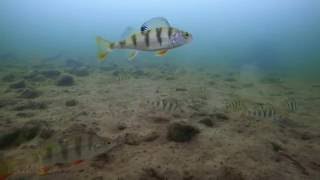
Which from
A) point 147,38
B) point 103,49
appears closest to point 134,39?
point 147,38

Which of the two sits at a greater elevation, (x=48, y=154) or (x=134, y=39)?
(x=134, y=39)

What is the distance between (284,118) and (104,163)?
6.67 meters

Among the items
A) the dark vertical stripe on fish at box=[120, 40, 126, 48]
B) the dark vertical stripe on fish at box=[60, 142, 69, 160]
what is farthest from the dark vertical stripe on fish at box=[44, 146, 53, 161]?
the dark vertical stripe on fish at box=[120, 40, 126, 48]

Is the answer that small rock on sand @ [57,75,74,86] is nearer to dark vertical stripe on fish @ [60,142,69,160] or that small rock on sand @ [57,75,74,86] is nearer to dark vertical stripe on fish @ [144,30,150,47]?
dark vertical stripe on fish @ [144,30,150,47]

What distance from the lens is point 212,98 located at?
1276cm

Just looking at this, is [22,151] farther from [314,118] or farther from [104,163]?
[314,118]

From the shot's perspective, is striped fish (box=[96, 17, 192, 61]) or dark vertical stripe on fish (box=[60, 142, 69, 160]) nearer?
dark vertical stripe on fish (box=[60, 142, 69, 160])

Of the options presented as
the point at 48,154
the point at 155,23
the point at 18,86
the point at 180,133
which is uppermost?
the point at 155,23

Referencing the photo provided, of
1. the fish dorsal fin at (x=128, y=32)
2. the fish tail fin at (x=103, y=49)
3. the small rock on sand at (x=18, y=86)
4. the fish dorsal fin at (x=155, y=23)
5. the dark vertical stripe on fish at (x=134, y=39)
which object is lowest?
the small rock on sand at (x=18, y=86)

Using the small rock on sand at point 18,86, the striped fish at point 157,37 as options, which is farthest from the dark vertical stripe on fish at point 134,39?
the small rock on sand at point 18,86

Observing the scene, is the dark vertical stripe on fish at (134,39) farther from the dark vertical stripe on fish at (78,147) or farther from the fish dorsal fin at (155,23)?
the dark vertical stripe on fish at (78,147)

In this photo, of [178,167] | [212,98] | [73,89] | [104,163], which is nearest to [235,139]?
[178,167]

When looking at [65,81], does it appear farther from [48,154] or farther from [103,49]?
[48,154]

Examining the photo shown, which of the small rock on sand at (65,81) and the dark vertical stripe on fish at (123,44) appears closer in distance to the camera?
the dark vertical stripe on fish at (123,44)
